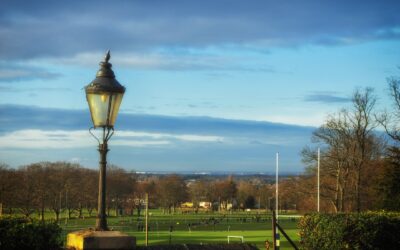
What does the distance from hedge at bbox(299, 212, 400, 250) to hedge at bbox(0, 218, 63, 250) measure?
8.50m

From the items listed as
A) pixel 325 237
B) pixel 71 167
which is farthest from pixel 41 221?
pixel 71 167

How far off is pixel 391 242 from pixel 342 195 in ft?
148

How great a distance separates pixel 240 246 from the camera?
11242mm

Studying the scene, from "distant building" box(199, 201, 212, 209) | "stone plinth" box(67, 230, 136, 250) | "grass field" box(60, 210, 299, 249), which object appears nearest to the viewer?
"stone plinth" box(67, 230, 136, 250)

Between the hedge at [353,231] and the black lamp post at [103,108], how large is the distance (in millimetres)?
8771

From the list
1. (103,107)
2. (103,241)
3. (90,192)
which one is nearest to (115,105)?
(103,107)

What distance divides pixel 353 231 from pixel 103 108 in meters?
9.37

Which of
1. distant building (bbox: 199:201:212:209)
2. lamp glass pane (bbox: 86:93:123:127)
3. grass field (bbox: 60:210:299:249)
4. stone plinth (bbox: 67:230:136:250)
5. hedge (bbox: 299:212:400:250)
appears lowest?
grass field (bbox: 60:210:299:249)

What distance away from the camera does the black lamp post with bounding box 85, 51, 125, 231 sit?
8367mm

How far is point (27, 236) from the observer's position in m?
9.27

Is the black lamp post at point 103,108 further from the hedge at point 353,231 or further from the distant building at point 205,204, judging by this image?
the distant building at point 205,204

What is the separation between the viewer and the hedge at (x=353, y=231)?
1548cm

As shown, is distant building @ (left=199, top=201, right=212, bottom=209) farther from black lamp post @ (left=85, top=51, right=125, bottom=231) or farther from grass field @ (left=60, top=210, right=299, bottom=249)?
black lamp post @ (left=85, top=51, right=125, bottom=231)

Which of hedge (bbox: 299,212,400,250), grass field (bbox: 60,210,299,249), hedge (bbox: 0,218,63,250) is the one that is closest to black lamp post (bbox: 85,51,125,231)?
hedge (bbox: 0,218,63,250)
